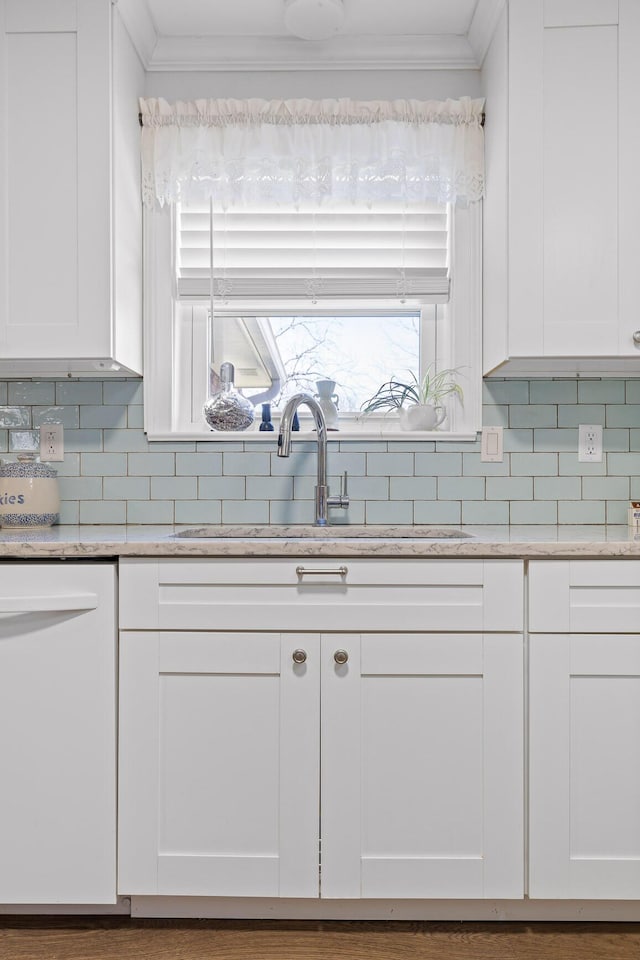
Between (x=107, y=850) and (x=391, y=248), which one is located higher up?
(x=391, y=248)

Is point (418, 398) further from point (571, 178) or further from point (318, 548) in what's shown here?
point (318, 548)

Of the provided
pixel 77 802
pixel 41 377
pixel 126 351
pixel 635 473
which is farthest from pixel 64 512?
pixel 635 473

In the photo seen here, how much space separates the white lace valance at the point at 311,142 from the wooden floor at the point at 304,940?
2.08 metres

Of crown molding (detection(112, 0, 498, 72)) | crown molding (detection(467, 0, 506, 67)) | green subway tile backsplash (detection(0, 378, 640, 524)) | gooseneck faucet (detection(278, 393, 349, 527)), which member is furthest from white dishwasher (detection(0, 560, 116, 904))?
crown molding (detection(467, 0, 506, 67))

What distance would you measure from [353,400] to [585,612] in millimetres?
1084

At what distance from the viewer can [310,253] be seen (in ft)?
7.62

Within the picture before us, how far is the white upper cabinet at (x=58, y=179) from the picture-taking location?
1.90m

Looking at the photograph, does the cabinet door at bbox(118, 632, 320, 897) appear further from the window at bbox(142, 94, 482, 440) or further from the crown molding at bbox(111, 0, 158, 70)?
the crown molding at bbox(111, 0, 158, 70)

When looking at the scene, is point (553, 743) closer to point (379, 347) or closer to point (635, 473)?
point (635, 473)

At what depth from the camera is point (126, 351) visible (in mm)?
2082

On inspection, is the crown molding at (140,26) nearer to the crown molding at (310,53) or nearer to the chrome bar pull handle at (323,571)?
the crown molding at (310,53)

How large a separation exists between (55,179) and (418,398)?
1292 millimetres

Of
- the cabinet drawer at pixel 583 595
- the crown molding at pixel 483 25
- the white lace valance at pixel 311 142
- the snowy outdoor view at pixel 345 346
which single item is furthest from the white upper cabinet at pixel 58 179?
the cabinet drawer at pixel 583 595

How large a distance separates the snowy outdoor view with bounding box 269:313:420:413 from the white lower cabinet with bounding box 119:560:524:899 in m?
0.95
